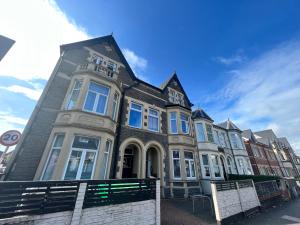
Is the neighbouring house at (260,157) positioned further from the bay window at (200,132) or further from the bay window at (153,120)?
the bay window at (153,120)

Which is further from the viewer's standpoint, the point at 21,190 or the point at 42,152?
the point at 42,152

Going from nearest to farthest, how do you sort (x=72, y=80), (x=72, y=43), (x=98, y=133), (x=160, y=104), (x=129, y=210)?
1. (x=129, y=210)
2. (x=98, y=133)
3. (x=72, y=80)
4. (x=72, y=43)
5. (x=160, y=104)

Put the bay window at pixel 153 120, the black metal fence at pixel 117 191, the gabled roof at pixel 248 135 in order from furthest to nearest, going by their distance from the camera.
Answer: the gabled roof at pixel 248 135 → the bay window at pixel 153 120 → the black metal fence at pixel 117 191

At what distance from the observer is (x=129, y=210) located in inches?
203

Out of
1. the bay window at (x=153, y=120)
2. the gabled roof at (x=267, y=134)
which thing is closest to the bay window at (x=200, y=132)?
the bay window at (x=153, y=120)

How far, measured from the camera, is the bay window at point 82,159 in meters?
7.26

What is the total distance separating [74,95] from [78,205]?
6934 millimetres

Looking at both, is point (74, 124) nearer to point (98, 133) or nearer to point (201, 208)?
point (98, 133)

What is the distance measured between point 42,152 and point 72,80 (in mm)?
4754

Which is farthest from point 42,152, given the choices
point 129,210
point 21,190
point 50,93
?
point 129,210

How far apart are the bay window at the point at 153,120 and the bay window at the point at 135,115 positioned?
1112mm

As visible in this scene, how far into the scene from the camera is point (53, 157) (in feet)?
24.2

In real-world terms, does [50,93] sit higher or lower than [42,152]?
higher

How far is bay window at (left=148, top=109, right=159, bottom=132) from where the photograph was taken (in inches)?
519
